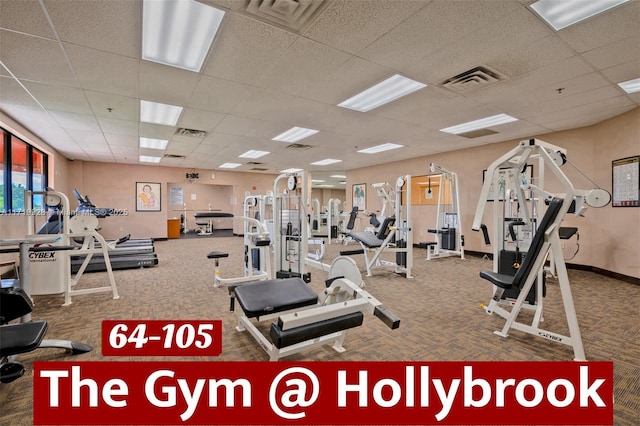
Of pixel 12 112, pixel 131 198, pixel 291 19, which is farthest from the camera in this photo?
pixel 131 198

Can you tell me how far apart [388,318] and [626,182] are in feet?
16.9

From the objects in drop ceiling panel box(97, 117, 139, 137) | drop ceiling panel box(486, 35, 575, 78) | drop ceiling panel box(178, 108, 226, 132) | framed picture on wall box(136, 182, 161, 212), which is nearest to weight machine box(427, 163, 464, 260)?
drop ceiling panel box(486, 35, 575, 78)

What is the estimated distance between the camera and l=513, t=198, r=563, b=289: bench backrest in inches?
86.6

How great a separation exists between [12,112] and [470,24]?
19.7 feet

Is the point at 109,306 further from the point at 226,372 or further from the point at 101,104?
the point at 101,104

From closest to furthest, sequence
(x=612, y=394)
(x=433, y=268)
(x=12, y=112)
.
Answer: (x=612, y=394)
(x=12, y=112)
(x=433, y=268)

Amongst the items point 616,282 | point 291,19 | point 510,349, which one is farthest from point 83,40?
point 616,282

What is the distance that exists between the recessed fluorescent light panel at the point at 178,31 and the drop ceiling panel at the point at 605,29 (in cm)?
274

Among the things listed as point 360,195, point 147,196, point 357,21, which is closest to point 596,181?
point 357,21

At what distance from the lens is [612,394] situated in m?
1.74

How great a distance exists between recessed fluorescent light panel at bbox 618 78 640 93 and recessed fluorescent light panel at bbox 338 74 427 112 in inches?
88.8

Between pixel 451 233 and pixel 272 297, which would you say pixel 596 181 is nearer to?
pixel 451 233

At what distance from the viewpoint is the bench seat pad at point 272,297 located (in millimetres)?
1984

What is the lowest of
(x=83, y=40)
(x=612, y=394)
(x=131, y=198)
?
(x=612, y=394)
